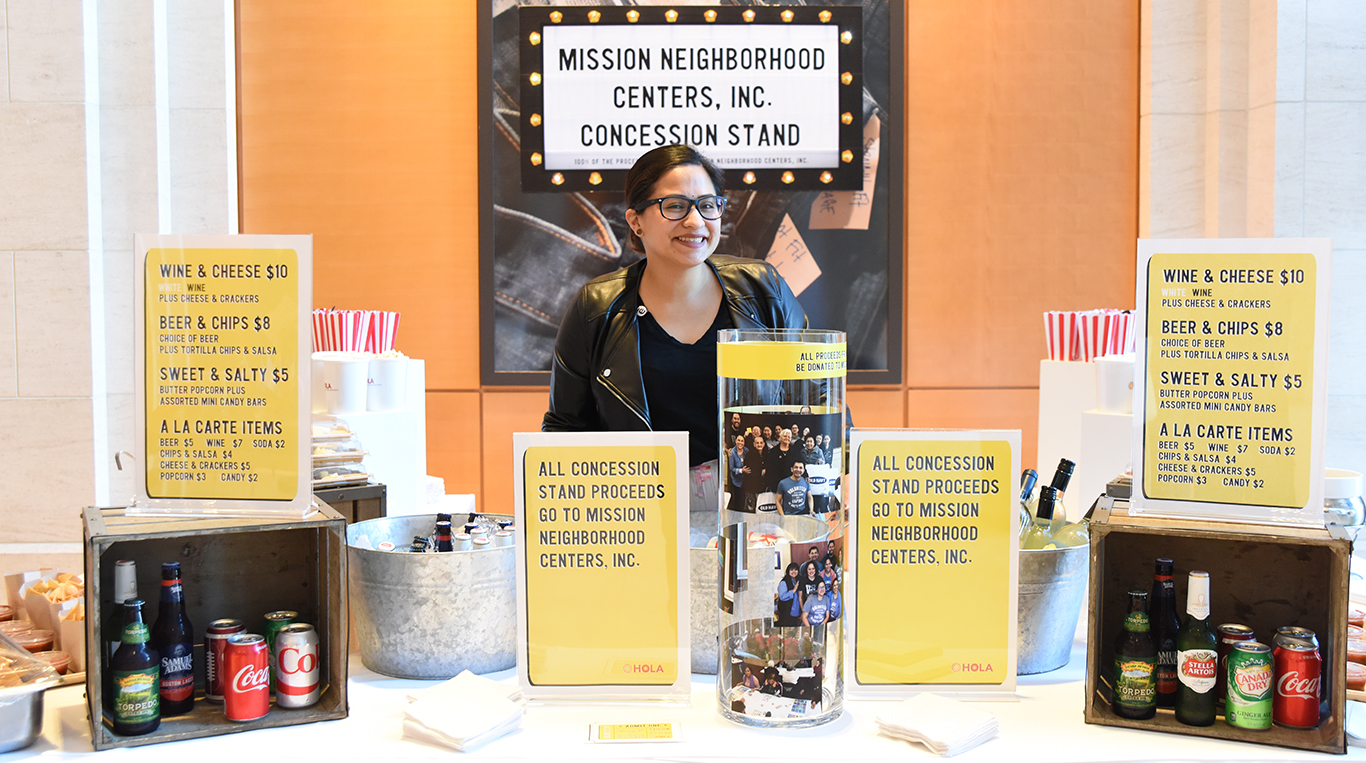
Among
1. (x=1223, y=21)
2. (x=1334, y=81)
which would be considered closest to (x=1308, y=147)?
(x=1334, y=81)

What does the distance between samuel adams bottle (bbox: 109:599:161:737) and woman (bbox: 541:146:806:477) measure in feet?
3.95

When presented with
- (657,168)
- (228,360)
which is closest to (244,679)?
(228,360)

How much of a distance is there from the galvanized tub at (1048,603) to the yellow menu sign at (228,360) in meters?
0.88

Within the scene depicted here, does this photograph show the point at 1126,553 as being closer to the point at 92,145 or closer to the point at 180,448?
the point at 180,448

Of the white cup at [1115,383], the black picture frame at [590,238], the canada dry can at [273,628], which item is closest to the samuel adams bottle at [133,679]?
the canada dry can at [273,628]

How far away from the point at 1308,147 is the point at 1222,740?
2932mm

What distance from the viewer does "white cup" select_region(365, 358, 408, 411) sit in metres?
2.68

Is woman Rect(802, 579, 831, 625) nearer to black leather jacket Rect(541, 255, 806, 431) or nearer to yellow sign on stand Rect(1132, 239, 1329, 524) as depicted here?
yellow sign on stand Rect(1132, 239, 1329, 524)

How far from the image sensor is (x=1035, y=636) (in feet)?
3.92

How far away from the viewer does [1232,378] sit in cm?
108

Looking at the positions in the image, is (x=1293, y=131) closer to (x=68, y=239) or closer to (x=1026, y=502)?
(x=1026, y=502)

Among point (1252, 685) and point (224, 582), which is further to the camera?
point (224, 582)

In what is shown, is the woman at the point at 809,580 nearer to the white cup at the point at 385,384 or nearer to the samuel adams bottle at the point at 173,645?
the samuel adams bottle at the point at 173,645

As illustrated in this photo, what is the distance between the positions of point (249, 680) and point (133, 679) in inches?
4.4
